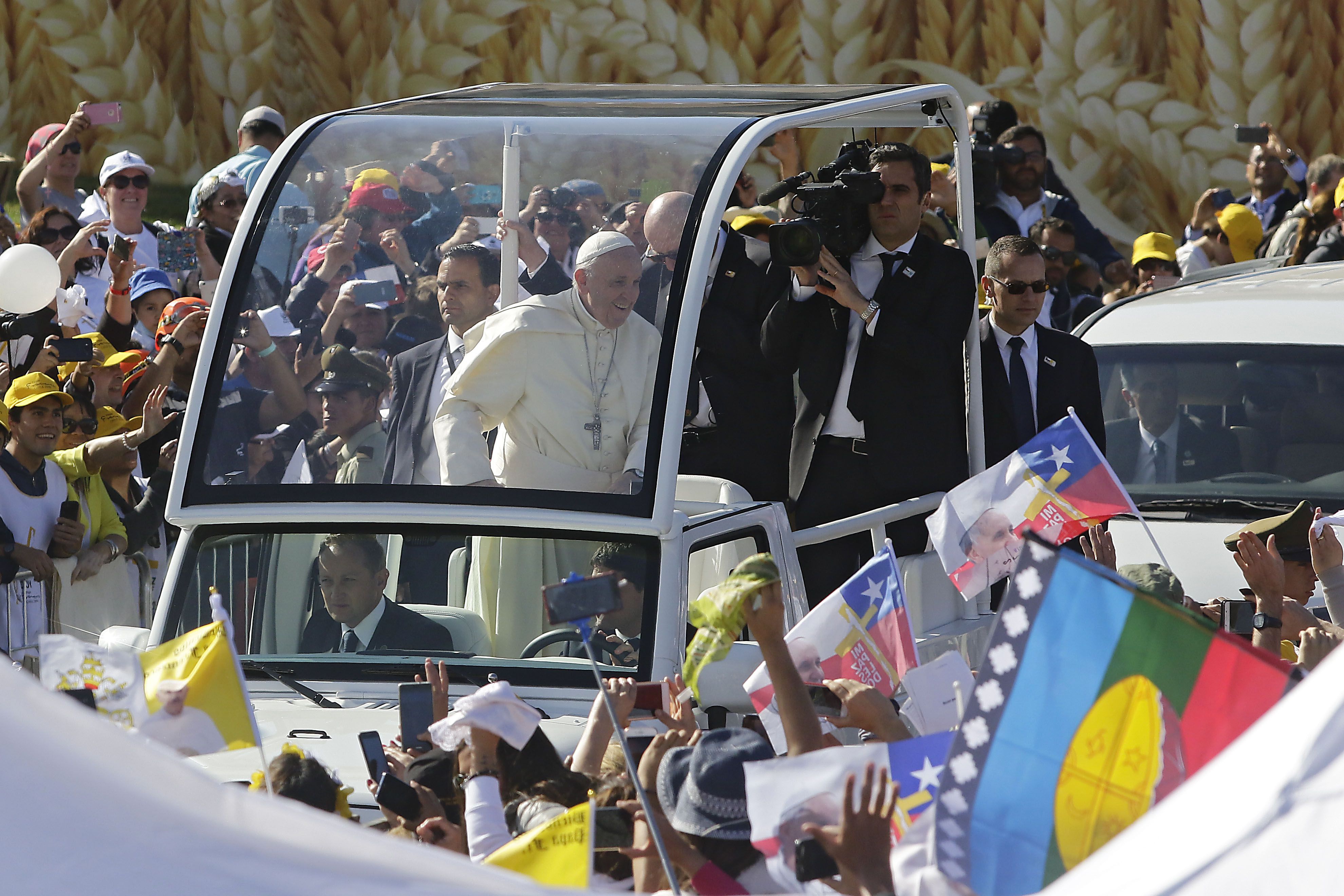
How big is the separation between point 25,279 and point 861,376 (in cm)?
422

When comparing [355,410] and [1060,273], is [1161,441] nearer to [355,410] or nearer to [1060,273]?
[1060,273]

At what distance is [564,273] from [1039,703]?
9.11 ft

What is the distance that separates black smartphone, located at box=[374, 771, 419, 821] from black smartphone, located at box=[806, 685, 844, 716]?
1140 millimetres

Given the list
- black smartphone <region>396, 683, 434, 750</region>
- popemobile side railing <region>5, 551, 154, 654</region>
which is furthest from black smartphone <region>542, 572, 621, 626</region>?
popemobile side railing <region>5, 551, 154, 654</region>

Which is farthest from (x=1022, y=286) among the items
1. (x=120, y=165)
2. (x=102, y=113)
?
(x=120, y=165)

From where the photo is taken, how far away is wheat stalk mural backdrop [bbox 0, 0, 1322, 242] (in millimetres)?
13445

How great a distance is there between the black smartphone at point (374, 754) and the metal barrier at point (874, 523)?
169 cm

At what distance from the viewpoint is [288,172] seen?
5.02m

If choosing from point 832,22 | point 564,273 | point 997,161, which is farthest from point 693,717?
point 832,22

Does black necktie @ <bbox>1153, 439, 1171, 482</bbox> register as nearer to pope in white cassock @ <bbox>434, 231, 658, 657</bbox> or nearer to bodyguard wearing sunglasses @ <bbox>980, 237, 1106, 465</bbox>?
bodyguard wearing sunglasses @ <bbox>980, 237, 1106, 465</bbox>

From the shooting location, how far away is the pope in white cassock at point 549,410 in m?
4.50

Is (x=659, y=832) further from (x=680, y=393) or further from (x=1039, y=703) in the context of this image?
(x=680, y=393)

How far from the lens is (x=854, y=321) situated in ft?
19.0

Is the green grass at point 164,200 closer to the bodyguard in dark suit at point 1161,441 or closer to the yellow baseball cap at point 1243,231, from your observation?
the yellow baseball cap at point 1243,231
